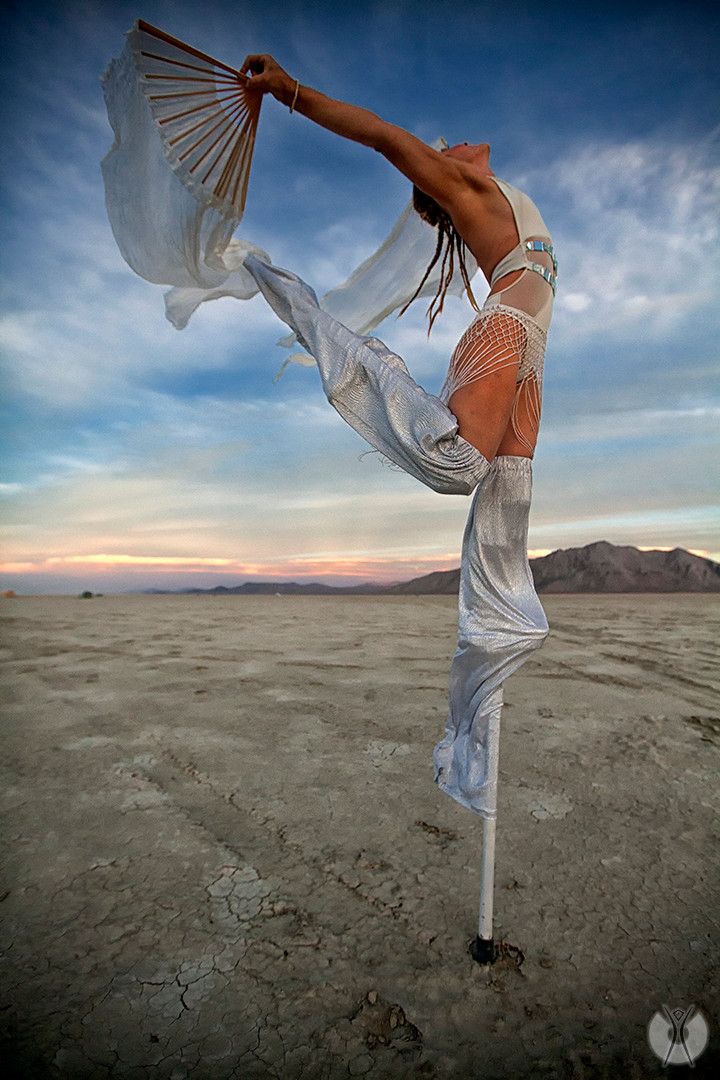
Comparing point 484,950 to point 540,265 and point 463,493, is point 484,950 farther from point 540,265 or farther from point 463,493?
point 540,265

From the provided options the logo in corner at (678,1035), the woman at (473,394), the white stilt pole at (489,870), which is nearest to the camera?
the logo in corner at (678,1035)

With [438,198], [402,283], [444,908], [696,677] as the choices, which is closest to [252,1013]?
[444,908]

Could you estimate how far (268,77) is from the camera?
1.45m

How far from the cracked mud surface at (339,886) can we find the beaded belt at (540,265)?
5.86ft

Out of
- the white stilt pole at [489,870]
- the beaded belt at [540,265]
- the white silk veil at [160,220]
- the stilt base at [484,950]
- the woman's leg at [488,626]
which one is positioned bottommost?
the stilt base at [484,950]

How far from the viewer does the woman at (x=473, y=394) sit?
1.37 m

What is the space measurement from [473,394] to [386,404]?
22 cm

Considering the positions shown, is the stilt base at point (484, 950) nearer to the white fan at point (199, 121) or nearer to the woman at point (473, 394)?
the woman at point (473, 394)

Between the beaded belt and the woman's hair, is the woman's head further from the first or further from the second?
the beaded belt

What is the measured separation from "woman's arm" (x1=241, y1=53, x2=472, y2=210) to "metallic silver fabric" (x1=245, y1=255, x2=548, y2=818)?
374mm

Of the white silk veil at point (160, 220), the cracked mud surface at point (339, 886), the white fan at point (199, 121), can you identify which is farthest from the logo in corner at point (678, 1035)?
the white fan at point (199, 121)

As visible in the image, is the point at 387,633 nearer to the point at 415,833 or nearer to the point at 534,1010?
the point at 415,833

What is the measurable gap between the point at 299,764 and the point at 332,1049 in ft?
4.48

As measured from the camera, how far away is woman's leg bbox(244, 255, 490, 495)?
1.32 metres
